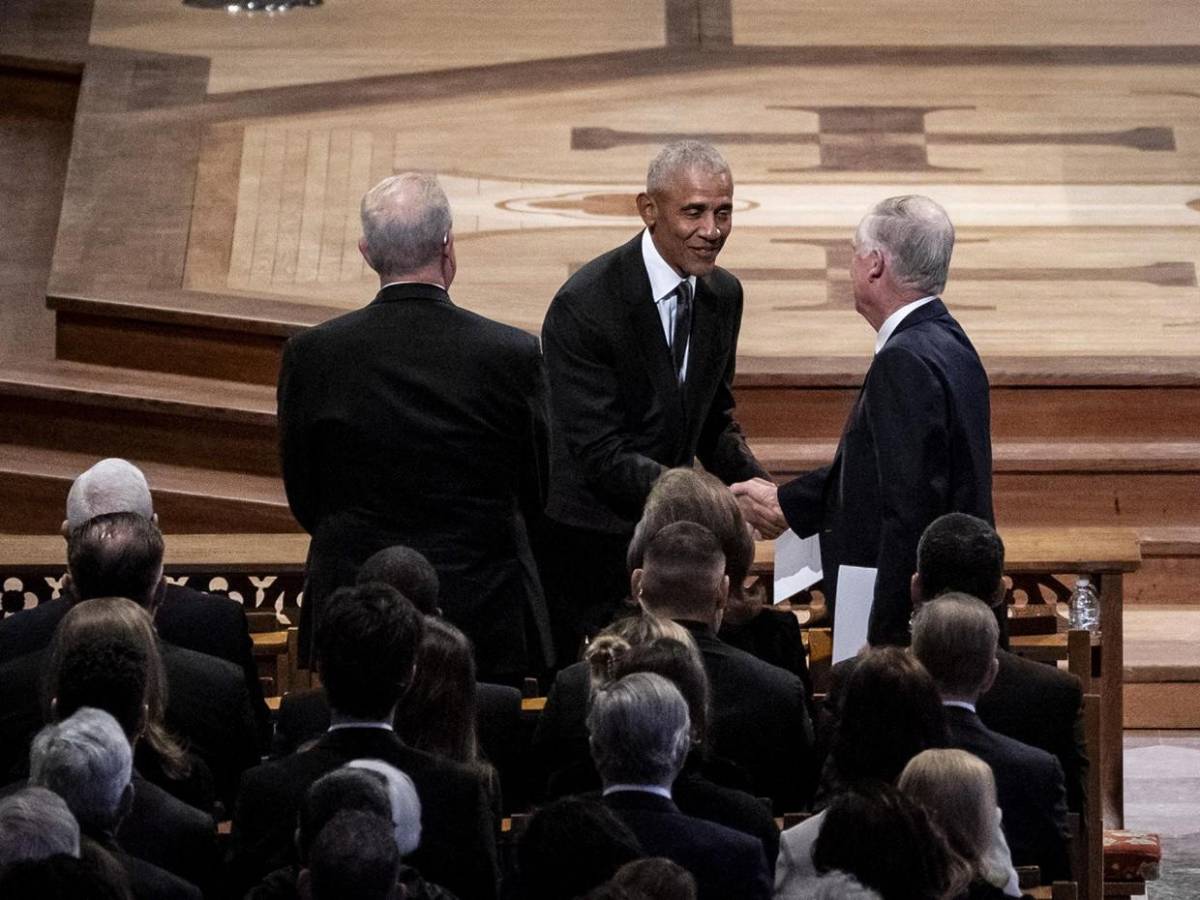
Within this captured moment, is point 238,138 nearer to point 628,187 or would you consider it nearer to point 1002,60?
point 628,187

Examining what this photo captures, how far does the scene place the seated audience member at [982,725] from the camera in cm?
302

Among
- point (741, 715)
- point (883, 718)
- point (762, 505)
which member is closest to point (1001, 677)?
point (741, 715)

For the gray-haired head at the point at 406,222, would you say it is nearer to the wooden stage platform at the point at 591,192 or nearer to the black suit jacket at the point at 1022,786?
the black suit jacket at the point at 1022,786

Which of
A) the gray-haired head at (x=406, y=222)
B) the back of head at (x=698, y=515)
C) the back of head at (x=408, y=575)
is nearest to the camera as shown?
the back of head at (x=408, y=575)

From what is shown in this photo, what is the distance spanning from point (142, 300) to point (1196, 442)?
99.3 inches

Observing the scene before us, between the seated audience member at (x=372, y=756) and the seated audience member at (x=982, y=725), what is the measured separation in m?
0.64

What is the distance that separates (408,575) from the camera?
10.2 ft

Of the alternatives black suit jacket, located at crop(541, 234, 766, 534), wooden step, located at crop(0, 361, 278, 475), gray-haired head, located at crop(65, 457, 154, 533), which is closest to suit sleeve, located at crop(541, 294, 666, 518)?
black suit jacket, located at crop(541, 234, 766, 534)

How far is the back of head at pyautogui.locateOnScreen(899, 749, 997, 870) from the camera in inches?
104

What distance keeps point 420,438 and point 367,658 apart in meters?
0.86

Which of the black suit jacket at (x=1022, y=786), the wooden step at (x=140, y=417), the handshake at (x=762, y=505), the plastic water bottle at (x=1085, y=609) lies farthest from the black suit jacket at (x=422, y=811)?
the wooden step at (x=140, y=417)

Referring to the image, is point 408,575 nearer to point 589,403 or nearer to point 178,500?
point 589,403

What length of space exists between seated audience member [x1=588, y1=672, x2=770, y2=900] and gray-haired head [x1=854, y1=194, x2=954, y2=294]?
4.06 feet

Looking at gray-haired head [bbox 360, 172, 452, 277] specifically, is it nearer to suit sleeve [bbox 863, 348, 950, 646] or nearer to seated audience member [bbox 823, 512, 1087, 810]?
suit sleeve [bbox 863, 348, 950, 646]
